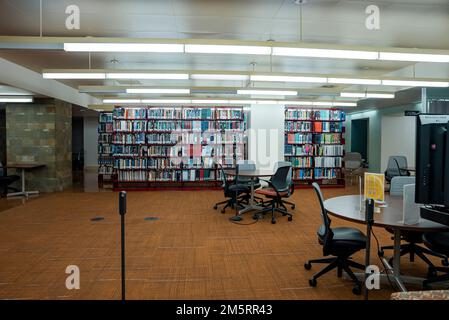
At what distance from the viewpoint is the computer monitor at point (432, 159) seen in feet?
6.00

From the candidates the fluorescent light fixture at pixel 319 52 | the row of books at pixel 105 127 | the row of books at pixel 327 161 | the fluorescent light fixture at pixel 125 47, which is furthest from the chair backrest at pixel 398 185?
the row of books at pixel 105 127

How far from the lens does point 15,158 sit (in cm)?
809

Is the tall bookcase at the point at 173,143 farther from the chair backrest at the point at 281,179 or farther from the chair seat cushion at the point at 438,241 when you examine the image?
the chair seat cushion at the point at 438,241

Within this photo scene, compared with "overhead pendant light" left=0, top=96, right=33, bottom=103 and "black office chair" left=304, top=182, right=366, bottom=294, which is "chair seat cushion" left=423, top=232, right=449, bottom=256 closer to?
"black office chair" left=304, top=182, right=366, bottom=294

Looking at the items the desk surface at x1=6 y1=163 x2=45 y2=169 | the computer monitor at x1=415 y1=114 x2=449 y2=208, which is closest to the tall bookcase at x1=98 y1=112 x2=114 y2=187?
the desk surface at x1=6 y1=163 x2=45 y2=169

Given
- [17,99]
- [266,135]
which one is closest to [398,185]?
[266,135]

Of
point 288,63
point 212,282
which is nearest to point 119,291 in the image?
point 212,282

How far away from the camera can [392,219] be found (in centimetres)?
246

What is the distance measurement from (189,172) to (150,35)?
4.46 metres

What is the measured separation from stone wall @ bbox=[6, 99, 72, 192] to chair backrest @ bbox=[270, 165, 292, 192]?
6.09m

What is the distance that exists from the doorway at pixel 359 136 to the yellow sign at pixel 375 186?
12975 mm

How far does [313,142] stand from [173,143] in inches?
160
